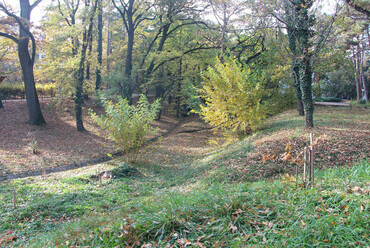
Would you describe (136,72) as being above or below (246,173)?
above

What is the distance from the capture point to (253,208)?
10.2 ft

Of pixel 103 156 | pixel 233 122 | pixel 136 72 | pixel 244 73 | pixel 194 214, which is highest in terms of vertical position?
pixel 136 72

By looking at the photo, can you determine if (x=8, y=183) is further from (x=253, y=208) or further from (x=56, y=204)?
(x=253, y=208)

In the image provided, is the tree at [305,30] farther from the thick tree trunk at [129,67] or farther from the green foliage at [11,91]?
the green foliage at [11,91]

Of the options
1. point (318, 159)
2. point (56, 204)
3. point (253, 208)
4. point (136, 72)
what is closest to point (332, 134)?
point (318, 159)

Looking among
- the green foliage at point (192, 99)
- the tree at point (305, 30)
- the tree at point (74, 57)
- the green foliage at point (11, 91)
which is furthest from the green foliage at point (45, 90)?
the tree at point (305, 30)

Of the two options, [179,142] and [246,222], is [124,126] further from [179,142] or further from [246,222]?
[246,222]

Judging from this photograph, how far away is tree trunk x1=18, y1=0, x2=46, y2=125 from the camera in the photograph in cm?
1355

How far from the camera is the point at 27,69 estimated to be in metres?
13.9

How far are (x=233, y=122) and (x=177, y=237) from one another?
8627 mm

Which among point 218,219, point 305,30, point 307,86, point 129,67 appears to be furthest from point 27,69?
point 218,219

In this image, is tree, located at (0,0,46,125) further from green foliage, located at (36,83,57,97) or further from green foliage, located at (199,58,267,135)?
green foliage, located at (199,58,267,135)

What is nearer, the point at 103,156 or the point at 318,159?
the point at 318,159

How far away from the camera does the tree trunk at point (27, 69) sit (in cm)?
1355
